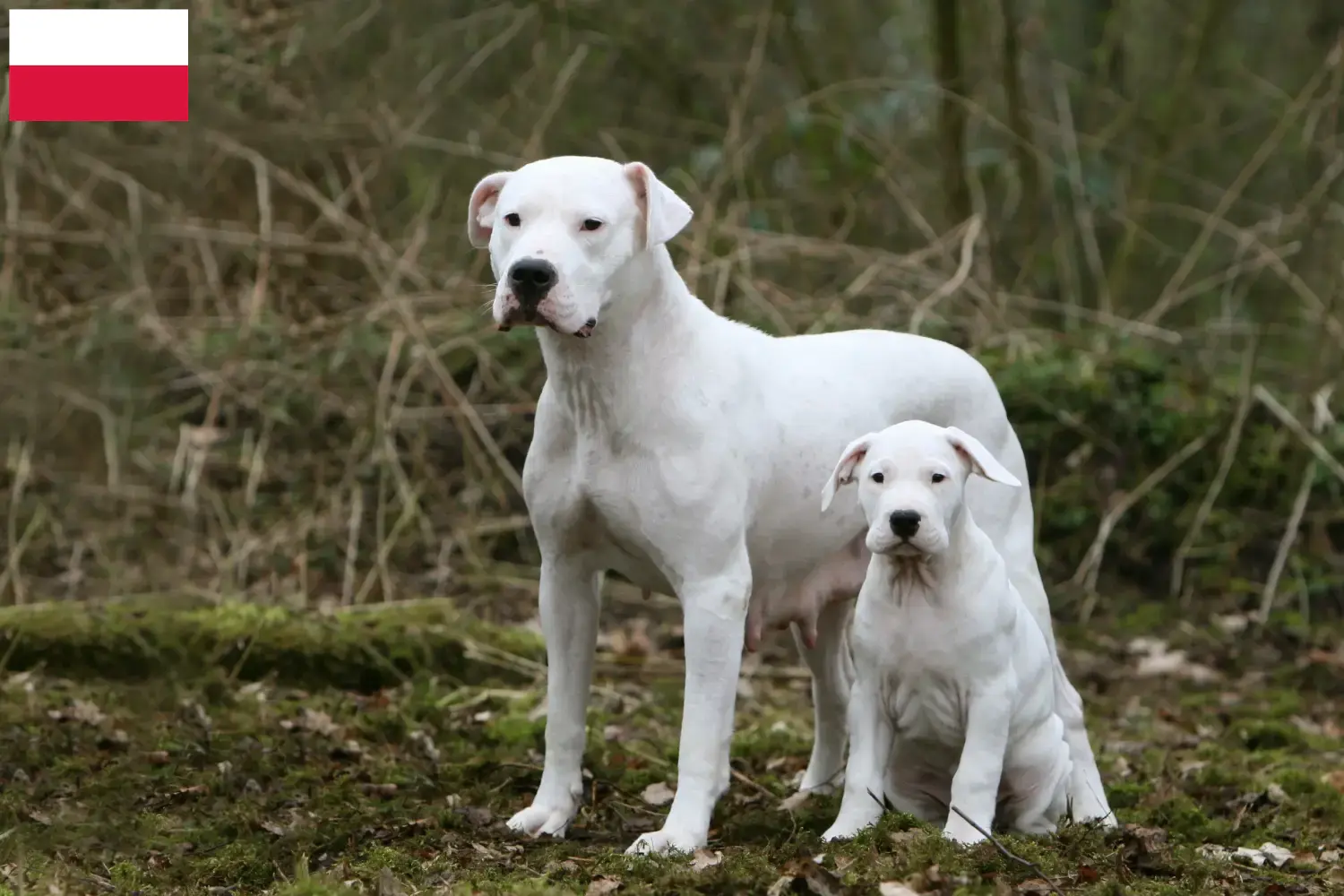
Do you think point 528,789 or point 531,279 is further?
point 528,789

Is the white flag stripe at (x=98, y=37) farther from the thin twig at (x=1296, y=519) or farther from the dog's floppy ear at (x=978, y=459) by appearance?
the thin twig at (x=1296, y=519)

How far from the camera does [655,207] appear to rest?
17.1 feet

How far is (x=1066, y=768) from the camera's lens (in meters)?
5.59

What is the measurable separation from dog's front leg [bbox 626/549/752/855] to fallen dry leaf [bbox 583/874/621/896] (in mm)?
499

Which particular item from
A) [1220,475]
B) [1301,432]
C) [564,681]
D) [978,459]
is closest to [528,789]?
[564,681]

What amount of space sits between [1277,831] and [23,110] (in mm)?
8483

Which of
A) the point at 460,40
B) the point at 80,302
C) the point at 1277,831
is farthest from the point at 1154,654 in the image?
the point at 80,302

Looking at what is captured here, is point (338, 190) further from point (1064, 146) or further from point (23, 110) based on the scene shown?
point (1064, 146)

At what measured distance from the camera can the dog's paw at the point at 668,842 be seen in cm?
521

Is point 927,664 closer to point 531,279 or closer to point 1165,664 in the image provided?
point 531,279

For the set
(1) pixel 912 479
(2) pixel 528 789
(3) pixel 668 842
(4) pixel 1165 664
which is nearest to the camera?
(1) pixel 912 479

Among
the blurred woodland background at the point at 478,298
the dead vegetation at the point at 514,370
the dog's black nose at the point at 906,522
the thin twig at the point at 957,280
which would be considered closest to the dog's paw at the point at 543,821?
the dead vegetation at the point at 514,370

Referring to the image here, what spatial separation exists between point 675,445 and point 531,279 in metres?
0.79

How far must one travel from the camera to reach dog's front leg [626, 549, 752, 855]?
17.5ft
